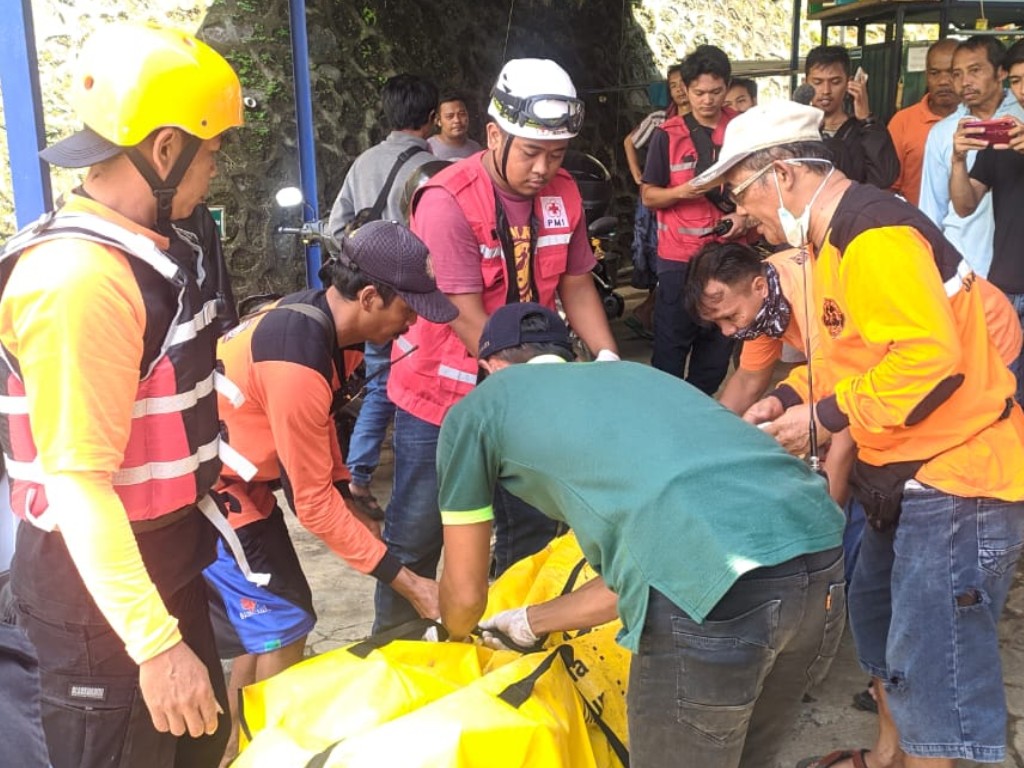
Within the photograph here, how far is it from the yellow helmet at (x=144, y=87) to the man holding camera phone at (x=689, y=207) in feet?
11.2

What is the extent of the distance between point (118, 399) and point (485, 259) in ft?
4.95

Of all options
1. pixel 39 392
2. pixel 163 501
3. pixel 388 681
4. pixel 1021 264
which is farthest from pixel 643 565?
pixel 1021 264

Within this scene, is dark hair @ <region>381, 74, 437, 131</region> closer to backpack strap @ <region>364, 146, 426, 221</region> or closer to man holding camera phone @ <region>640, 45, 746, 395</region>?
backpack strap @ <region>364, 146, 426, 221</region>

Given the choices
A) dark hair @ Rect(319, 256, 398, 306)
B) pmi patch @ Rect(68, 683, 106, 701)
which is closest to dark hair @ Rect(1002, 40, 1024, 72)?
dark hair @ Rect(319, 256, 398, 306)

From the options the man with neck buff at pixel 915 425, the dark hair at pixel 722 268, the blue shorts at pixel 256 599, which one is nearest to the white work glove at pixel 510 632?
the blue shorts at pixel 256 599

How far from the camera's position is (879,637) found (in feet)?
8.61

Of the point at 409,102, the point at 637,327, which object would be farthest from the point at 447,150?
the point at 637,327

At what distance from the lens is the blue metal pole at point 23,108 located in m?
3.11

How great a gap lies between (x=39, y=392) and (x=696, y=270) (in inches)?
81.6

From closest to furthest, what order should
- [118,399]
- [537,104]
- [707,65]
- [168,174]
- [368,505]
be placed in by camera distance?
1. [118,399]
2. [168,174]
3. [537,104]
4. [368,505]
5. [707,65]

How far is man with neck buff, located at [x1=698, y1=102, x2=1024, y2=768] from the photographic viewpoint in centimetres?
210

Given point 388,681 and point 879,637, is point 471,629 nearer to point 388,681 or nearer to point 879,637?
point 388,681

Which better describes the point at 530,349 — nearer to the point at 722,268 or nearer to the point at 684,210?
the point at 722,268

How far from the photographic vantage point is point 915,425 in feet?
7.30
